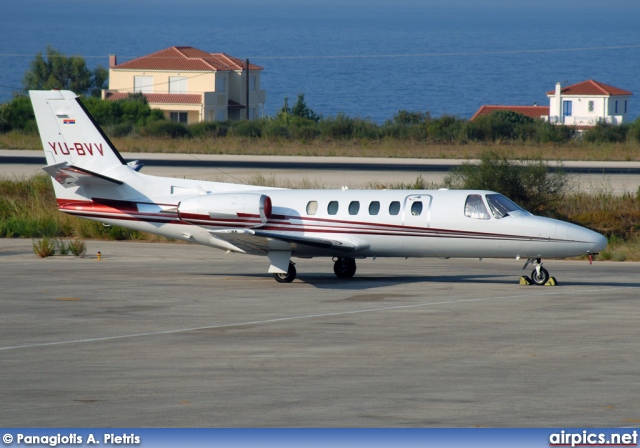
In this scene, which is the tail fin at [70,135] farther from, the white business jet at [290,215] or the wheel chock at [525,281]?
the wheel chock at [525,281]

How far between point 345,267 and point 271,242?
2.45m

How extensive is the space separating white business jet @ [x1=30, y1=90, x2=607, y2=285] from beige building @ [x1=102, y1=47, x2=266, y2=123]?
7097 centimetres

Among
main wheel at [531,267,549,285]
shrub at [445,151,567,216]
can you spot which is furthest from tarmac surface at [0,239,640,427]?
shrub at [445,151,567,216]

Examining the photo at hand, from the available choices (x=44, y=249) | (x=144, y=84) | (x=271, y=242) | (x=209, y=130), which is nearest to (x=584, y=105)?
(x=144, y=84)

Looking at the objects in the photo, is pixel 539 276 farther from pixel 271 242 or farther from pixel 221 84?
pixel 221 84

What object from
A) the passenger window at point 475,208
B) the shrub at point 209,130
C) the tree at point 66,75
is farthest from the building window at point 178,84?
the passenger window at point 475,208

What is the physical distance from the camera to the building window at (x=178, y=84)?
98875 mm

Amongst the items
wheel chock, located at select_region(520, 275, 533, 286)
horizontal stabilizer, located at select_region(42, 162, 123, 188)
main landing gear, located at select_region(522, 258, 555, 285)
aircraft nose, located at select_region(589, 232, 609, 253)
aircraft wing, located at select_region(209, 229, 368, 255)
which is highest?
horizontal stabilizer, located at select_region(42, 162, 123, 188)

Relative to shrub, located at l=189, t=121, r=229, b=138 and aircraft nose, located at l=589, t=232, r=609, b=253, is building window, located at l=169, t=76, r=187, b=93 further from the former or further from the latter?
aircraft nose, located at l=589, t=232, r=609, b=253

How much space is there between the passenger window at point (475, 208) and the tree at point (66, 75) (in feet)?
330

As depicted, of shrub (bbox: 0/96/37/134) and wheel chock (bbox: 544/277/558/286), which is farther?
shrub (bbox: 0/96/37/134)

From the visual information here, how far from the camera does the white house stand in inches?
4240

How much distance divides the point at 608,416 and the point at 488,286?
11322 mm

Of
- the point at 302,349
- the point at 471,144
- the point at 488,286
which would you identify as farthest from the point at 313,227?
the point at 471,144
